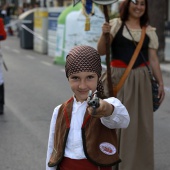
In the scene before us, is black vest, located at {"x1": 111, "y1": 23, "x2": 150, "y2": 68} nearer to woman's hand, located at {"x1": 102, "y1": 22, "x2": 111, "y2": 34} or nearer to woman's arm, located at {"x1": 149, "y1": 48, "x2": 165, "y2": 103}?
woman's arm, located at {"x1": 149, "y1": 48, "x2": 165, "y2": 103}

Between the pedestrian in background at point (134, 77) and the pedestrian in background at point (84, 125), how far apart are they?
68.3 inches

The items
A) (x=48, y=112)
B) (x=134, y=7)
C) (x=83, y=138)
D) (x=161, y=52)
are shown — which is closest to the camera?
(x=83, y=138)

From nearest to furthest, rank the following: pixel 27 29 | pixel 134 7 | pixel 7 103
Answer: pixel 134 7, pixel 7 103, pixel 27 29

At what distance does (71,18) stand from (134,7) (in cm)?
1014

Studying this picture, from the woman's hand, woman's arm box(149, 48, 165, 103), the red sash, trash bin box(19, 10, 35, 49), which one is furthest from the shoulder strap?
trash bin box(19, 10, 35, 49)

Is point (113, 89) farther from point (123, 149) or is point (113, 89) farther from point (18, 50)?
point (18, 50)

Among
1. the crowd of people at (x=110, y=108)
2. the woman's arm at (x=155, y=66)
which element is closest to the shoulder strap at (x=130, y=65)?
the crowd of people at (x=110, y=108)

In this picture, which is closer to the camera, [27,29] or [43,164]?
[43,164]

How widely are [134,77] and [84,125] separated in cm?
191

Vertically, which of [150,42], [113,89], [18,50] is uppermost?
[150,42]

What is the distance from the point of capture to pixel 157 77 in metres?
4.47

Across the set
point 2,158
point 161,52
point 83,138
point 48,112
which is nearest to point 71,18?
point 161,52

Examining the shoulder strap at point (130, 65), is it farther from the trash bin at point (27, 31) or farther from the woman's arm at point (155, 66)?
the trash bin at point (27, 31)

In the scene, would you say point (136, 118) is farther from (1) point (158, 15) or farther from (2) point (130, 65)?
(1) point (158, 15)
